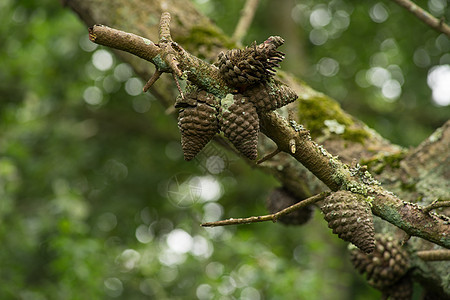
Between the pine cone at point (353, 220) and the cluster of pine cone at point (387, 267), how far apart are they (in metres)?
0.49

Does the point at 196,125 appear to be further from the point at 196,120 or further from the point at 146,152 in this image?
the point at 146,152

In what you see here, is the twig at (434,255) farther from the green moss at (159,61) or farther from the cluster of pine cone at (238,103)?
the green moss at (159,61)

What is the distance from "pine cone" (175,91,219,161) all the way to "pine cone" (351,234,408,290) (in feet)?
2.78

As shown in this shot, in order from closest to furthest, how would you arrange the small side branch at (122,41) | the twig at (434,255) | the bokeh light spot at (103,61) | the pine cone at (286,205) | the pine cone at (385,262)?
the small side branch at (122,41) → the twig at (434,255) → the pine cone at (385,262) → the pine cone at (286,205) → the bokeh light spot at (103,61)

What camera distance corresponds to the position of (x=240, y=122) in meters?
1.33

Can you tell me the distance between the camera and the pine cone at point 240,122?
52.4 inches

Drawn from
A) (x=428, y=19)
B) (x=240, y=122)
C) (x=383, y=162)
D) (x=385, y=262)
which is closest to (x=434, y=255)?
(x=385, y=262)

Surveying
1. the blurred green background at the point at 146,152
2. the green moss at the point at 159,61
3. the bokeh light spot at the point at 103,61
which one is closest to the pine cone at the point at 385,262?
the green moss at the point at 159,61

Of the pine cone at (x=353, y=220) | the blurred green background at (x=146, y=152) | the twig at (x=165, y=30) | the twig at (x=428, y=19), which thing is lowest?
the blurred green background at (x=146, y=152)

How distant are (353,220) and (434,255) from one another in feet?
1.78

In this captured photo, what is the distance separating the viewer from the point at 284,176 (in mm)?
2098

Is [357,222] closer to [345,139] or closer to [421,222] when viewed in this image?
[421,222]

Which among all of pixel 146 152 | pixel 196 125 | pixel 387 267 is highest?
pixel 196 125

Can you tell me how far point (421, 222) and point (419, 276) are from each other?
1.96ft
